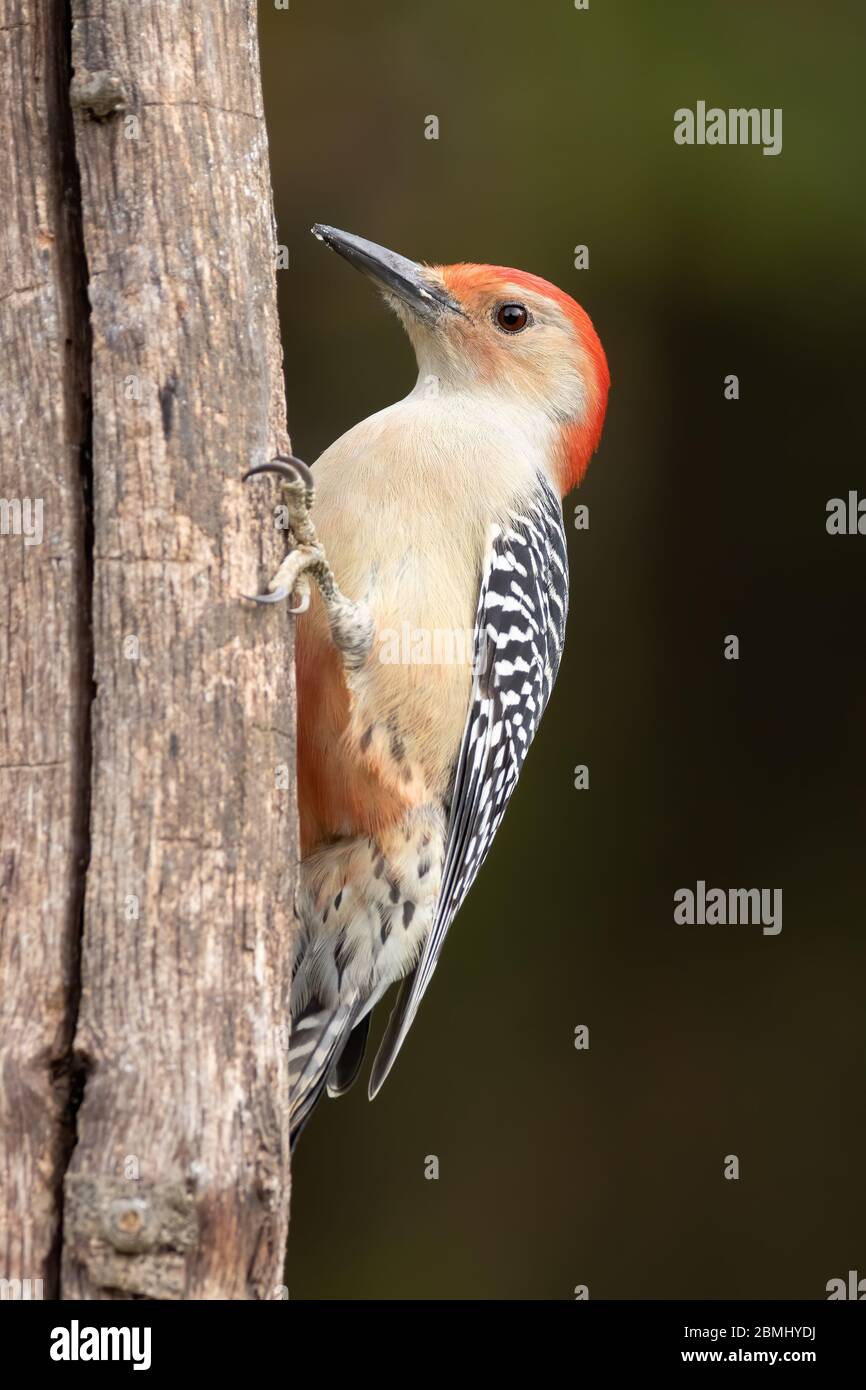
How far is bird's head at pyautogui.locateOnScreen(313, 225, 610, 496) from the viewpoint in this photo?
4160mm

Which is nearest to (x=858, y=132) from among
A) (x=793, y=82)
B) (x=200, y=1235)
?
(x=793, y=82)

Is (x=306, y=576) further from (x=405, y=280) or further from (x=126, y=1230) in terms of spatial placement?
(x=405, y=280)

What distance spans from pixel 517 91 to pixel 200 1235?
16.9ft

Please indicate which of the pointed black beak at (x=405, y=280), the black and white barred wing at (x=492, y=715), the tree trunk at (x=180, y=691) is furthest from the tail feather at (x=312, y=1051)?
the pointed black beak at (x=405, y=280)

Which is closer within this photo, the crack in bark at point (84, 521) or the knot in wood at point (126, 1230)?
the knot in wood at point (126, 1230)

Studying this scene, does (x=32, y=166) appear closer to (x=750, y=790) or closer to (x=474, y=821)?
(x=474, y=821)

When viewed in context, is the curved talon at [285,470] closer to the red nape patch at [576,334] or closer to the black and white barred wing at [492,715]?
the black and white barred wing at [492,715]

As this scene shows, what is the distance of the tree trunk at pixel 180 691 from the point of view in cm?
239

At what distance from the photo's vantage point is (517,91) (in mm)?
6320

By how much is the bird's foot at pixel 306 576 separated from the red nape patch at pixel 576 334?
1.15m

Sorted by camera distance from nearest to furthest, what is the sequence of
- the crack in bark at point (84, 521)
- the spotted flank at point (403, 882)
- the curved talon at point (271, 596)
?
the crack in bark at point (84, 521)
the curved talon at point (271, 596)
the spotted flank at point (403, 882)

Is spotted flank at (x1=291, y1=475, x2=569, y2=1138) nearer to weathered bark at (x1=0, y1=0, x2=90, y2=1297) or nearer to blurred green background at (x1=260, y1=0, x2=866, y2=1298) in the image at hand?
weathered bark at (x1=0, y1=0, x2=90, y2=1297)

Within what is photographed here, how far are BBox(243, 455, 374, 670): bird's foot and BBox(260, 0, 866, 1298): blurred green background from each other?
3.07 meters

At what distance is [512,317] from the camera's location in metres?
4.22
